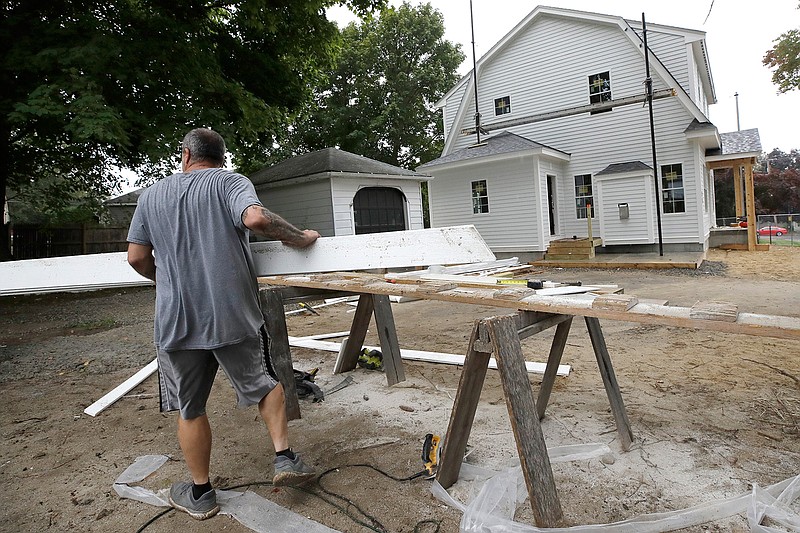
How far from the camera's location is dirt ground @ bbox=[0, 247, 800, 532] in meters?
2.48

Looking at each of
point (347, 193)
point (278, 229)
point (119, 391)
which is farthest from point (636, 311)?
point (347, 193)

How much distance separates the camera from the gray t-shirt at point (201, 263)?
2307 millimetres

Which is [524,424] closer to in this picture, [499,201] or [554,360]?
[554,360]

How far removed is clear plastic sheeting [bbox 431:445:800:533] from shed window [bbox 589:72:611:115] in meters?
15.1

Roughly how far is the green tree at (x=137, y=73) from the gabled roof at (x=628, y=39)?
20.1ft

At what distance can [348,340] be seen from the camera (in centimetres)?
489

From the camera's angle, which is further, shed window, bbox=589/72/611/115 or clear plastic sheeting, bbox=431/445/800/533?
shed window, bbox=589/72/611/115

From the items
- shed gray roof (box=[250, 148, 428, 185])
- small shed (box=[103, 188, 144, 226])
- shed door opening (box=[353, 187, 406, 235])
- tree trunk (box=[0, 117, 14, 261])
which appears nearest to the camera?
tree trunk (box=[0, 117, 14, 261])

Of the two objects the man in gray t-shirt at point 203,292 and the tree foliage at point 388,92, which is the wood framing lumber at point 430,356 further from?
the tree foliage at point 388,92

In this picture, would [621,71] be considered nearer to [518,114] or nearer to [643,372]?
[518,114]

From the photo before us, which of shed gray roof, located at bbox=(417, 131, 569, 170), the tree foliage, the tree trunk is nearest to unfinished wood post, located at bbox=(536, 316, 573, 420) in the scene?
the tree trunk

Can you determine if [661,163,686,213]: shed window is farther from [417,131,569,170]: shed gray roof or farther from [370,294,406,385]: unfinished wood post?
[370,294,406,385]: unfinished wood post

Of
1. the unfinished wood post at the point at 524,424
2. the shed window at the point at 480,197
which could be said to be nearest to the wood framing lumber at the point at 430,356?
the unfinished wood post at the point at 524,424

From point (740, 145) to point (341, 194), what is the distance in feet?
41.4
